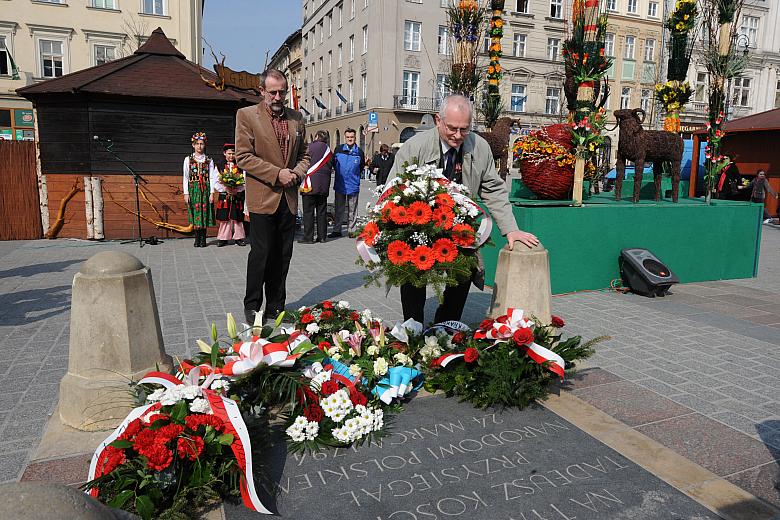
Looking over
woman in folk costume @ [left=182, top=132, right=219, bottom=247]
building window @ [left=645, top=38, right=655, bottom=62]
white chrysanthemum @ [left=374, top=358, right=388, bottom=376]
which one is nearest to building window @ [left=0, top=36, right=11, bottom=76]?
woman in folk costume @ [left=182, top=132, right=219, bottom=247]

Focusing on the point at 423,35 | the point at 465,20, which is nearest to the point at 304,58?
the point at 423,35

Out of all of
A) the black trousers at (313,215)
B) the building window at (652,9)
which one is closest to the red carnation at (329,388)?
the black trousers at (313,215)

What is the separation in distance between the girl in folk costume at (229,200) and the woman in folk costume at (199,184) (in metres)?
0.21

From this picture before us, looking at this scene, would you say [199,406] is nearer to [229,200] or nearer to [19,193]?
[229,200]

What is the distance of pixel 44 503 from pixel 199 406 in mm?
1494

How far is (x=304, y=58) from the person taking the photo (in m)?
64.2

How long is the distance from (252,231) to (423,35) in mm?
40321

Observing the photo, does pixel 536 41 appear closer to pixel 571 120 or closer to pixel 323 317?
pixel 571 120

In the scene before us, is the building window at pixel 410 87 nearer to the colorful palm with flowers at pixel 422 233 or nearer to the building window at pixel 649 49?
the building window at pixel 649 49

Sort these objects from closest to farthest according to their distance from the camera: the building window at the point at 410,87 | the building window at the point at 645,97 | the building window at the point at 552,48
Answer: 1. the building window at the point at 410,87
2. the building window at the point at 552,48
3. the building window at the point at 645,97

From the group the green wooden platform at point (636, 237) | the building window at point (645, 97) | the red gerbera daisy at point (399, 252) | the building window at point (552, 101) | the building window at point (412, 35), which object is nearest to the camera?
the red gerbera daisy at point (399, 252)

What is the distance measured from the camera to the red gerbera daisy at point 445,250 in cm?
372

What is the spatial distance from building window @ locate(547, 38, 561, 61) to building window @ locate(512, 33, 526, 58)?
7.29ft

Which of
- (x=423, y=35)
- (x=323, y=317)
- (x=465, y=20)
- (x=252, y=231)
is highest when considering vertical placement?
(x=423, y=35)
